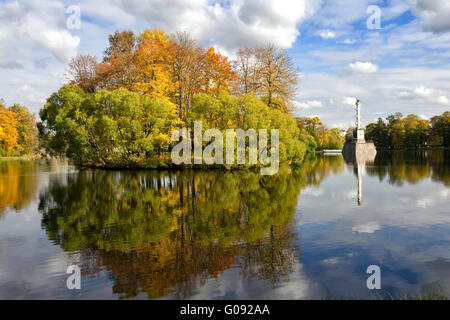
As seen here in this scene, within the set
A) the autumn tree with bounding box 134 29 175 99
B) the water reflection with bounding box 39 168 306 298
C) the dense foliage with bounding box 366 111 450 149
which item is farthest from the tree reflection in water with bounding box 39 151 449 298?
the dense foliage with bounding box 366 111 450 149

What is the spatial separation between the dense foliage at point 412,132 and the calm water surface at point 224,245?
106511 mm

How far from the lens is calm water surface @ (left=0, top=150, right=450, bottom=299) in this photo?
22.0 feet

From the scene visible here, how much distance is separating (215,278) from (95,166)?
37.2 m

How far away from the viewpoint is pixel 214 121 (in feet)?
111

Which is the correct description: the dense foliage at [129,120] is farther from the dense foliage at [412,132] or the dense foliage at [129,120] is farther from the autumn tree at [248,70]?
the dense foliage at [412,132]

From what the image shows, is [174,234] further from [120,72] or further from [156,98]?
[120,72]

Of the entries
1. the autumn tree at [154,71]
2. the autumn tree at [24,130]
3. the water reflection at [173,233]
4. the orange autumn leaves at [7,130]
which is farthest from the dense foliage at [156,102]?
the autumn tree at [24,130]

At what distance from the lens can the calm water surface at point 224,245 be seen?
6695mm

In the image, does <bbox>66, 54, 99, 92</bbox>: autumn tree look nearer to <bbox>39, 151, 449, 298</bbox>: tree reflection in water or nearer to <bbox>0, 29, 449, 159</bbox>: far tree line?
<bbox>0, 29, 449, 159</bbox>: far tree line

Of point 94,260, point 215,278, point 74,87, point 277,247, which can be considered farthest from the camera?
point 74,87

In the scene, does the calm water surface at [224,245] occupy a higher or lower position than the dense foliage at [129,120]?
lower
